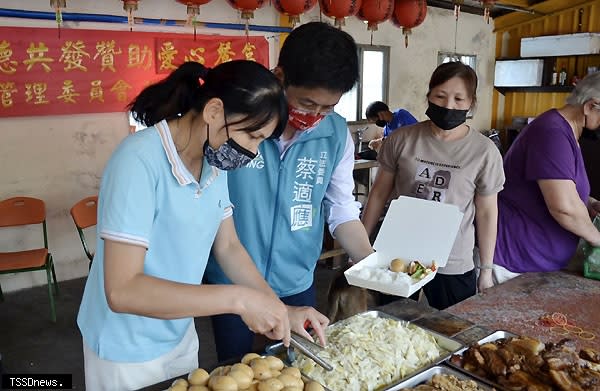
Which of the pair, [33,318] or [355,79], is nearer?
[355,79]

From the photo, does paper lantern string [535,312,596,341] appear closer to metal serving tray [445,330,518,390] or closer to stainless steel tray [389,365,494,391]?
metal serving tray [445,330,518,390]

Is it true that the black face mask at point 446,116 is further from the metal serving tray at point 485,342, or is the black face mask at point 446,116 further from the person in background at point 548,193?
the metal serving tray at point 485,342

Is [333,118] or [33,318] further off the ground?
[333,118]

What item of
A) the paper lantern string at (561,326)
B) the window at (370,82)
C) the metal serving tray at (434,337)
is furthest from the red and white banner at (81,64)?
the paper lantern string at (561,326)

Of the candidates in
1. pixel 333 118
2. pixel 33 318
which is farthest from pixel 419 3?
pixel 33 318

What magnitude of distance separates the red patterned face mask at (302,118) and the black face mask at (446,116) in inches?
31.0

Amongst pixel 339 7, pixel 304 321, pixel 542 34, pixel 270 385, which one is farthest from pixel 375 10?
pixel 542 34

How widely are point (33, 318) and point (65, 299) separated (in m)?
0.39

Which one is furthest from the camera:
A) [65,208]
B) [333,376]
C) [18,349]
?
Result: [65,208]

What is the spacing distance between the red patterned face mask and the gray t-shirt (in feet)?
2.62

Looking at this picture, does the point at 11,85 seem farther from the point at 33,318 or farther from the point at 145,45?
the point at 33,318

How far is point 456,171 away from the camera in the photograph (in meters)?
2.14

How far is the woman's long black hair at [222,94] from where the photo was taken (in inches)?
44.7

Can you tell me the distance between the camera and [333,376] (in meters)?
1.31
